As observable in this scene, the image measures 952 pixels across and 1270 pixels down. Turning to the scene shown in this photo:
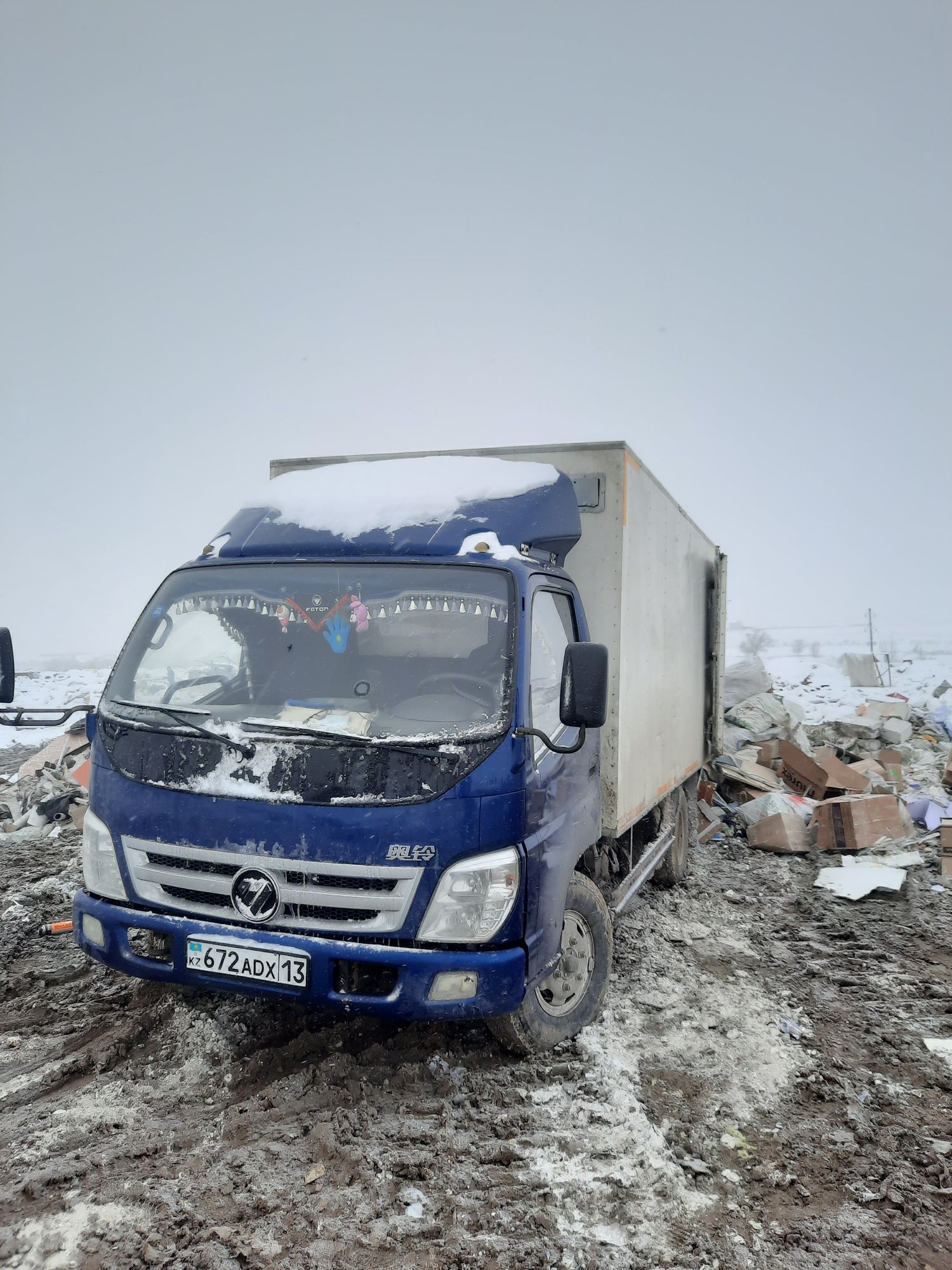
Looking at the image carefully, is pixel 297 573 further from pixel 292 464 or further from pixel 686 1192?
pixel 686 1192

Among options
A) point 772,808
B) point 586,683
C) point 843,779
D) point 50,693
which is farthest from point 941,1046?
point 50,693

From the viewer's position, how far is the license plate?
285 cm

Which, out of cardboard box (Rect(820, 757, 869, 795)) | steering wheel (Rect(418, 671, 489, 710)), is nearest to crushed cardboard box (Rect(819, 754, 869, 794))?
cardboard box (Rect(820, 757, 869, 795))

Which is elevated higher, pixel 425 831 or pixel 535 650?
pixel 535 650

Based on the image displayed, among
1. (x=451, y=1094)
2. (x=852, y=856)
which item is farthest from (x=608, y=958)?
(x=852, y=856)

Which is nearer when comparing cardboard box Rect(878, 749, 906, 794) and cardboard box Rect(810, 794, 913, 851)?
cardboard box Rect(810, 794, 913, 851)

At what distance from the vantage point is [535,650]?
3363 mm

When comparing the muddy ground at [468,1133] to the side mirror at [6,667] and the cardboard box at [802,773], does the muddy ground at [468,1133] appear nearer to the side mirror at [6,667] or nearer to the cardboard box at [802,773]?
the side mirror at [6,667]

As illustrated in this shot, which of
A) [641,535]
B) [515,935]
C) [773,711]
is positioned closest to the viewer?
[515,935]

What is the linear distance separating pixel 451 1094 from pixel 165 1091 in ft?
3.70

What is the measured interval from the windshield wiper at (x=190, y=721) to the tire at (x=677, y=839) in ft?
12.7

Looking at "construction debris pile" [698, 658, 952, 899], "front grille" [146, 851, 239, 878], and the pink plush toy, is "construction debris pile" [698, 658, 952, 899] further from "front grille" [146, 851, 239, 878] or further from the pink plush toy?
"front grille" [146, 851, 239, 878]

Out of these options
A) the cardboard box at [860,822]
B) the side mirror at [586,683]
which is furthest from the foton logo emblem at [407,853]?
the cardboard box at [860,822]

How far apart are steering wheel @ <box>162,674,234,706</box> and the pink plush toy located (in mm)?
656
